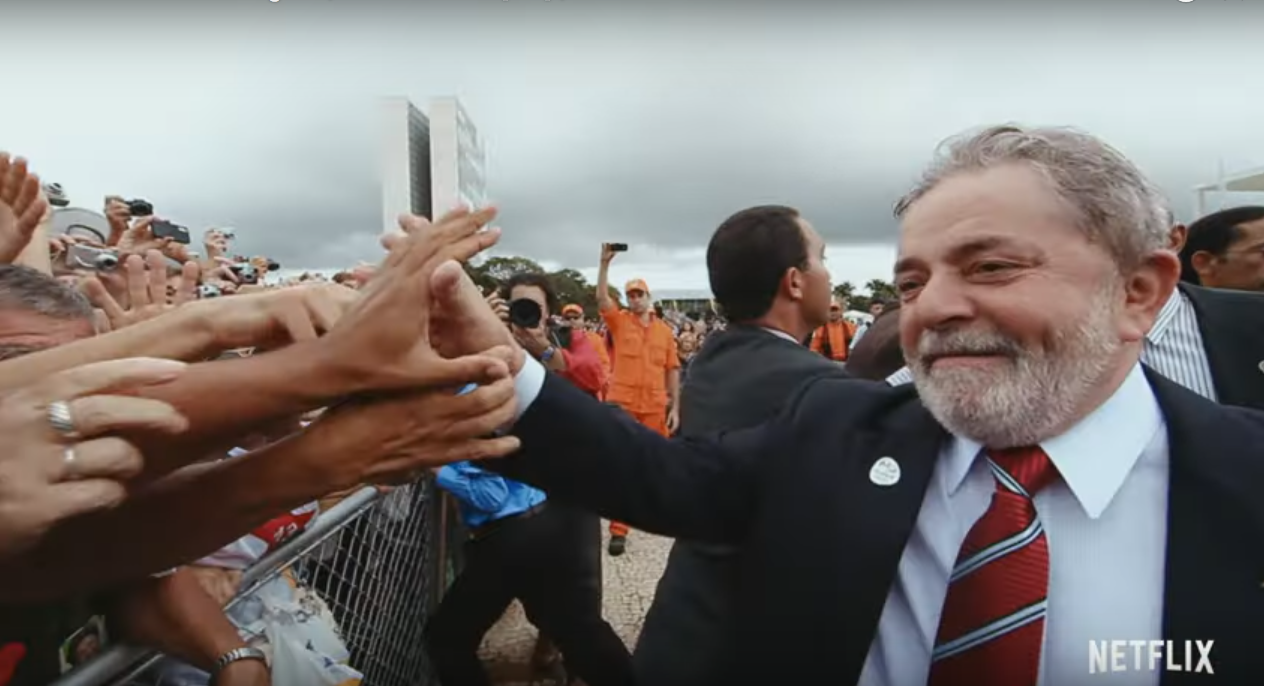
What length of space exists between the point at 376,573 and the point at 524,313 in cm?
142

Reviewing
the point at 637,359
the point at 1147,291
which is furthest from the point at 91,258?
the point at 637,359

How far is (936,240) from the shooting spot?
4.83 feet

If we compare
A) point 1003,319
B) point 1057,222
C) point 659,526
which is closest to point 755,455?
point 659,526

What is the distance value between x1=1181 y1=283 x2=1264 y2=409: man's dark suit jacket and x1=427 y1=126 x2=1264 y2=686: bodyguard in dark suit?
28.6 inches

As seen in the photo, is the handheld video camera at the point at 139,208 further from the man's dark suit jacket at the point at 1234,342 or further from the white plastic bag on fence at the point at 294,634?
the man's dark suit jacket at the point at 1234,342

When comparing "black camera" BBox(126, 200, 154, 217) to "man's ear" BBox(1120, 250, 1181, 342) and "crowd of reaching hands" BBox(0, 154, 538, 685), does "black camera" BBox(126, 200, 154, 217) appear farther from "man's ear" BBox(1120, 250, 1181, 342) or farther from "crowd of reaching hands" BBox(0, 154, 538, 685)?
"man's ear" BBox(1120, 250, 1181, 342)

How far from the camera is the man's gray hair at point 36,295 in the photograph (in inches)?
61.3

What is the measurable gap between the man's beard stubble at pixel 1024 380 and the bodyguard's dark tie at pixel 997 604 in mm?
133

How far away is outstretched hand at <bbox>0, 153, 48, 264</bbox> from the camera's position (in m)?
2.28

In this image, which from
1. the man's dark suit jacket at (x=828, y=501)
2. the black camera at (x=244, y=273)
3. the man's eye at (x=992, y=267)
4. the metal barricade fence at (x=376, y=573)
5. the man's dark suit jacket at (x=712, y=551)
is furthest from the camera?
the black camera at (x=244, y=273)

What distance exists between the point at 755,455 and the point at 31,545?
3.99 feet

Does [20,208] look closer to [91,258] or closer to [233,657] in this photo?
[91,258]

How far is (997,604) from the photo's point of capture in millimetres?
1287

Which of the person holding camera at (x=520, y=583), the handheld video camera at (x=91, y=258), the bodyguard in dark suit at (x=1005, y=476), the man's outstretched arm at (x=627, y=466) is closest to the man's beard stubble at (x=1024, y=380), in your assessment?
the bodyguard in dark suit at (x=1005, y=476)
